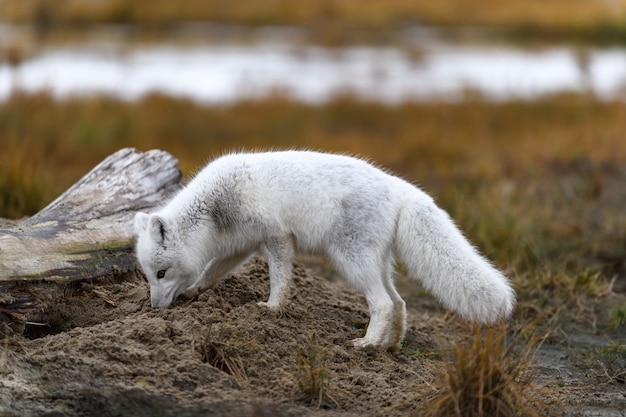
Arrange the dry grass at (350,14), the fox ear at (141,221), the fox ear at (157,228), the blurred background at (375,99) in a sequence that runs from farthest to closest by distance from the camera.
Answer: the dry grass at (350,14)
the blurred background at (375,99)
the fox ear at (141,221)
the fox ear at (157,228)

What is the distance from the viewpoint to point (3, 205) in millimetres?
8953

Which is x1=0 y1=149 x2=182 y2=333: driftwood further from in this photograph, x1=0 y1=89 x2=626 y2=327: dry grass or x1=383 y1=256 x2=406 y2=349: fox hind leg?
x1=0 y1=89 x2=626 y2=327: dry grass

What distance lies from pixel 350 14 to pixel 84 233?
32356mm

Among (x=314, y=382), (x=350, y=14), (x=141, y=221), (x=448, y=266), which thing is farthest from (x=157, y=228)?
(x=350, y=14)

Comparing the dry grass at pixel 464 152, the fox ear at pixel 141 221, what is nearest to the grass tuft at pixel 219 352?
the fox ear at pixel 141 221

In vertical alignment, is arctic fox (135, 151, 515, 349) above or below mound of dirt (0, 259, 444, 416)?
above

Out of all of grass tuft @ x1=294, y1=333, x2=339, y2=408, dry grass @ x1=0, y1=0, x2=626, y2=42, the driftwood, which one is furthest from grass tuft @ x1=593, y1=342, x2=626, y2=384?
dry grass @ x1=0, y1=0, x2=626, y2=42

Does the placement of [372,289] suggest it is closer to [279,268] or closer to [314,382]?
[279,268]

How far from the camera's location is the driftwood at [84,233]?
5.90 meters

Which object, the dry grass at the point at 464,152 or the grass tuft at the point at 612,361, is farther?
the dry grass at the point at 464,152

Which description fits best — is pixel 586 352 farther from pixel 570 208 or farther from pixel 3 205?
pixel 3 205

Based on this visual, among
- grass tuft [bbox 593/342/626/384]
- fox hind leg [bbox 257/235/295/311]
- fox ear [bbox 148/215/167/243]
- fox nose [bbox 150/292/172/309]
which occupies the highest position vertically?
fox ear [bbox 148/215/167/243]

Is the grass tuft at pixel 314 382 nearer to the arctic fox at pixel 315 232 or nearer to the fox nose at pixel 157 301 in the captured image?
the arctic fox at pixel 315 232

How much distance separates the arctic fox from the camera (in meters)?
5.83
